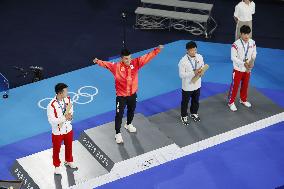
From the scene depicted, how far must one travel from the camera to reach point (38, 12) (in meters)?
17.1

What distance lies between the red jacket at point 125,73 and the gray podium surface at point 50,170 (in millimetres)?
1428

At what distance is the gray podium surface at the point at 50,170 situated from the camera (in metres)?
10.5

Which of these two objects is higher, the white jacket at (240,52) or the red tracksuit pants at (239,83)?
the white jacket at (240,52)

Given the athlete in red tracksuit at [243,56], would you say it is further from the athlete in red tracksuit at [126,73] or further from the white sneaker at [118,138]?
the white sneaker at [118,138]

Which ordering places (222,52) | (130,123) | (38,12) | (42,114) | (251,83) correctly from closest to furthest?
(130,123)
(42,114)
(251,83)
(222,52)
(38,12)

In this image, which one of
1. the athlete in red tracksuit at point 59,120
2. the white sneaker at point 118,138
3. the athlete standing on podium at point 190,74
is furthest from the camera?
the white sneaker at point 118,138

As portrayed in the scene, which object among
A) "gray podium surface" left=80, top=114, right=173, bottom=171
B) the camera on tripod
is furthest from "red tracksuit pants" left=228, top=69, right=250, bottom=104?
the camera on tripod

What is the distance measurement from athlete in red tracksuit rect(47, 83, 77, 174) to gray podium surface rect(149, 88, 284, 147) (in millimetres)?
2211

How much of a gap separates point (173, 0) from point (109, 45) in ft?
8.06

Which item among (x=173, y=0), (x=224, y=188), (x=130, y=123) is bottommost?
(x=224, y=188)

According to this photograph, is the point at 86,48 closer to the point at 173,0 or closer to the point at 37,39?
the point at 37,39

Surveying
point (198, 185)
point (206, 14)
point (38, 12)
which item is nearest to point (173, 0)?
point (206, 14)

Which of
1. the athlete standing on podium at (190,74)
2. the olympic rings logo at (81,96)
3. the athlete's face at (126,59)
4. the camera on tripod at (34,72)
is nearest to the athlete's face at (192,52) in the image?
the athlete standing on podium at (190,74)

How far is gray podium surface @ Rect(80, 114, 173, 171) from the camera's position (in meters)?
10.9
